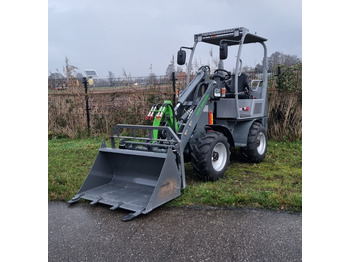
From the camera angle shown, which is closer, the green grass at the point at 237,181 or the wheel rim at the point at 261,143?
the green grass at the point at 237,181

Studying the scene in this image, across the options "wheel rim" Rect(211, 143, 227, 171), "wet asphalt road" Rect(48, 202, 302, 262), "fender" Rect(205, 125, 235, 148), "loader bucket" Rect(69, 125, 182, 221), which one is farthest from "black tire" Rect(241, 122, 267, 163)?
"wet asphalt road" Rect(48, 202, 302, 262)

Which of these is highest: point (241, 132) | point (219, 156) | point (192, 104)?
point (192, 104)

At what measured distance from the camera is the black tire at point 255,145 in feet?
20.5

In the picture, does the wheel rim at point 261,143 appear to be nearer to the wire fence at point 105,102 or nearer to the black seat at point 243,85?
the black seat at point 243,85

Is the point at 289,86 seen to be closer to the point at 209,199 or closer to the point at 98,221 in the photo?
the point at 209,199

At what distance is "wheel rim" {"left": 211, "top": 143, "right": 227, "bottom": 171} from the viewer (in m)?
5.23

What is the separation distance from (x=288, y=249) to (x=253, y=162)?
3.47m

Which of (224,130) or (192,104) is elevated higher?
(192,104)

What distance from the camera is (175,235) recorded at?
346cm

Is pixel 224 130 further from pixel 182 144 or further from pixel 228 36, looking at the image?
pixel 228 36

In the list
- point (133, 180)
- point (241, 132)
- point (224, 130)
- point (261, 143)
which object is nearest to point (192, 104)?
point (224, 130)

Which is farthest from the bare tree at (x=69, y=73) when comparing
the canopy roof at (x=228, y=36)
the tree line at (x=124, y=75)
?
the canopy roof at (x=228, y=36)

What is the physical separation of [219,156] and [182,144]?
79 cm

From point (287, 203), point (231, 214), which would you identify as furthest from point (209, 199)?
point (287, 203)
